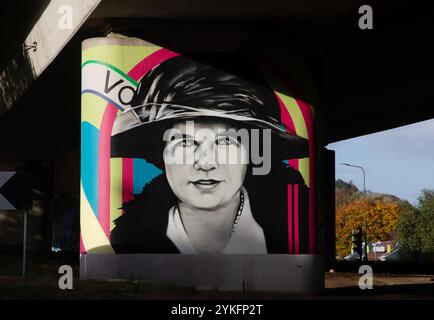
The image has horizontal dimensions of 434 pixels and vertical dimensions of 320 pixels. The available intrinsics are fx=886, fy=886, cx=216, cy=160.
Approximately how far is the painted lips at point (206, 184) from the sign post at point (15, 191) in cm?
426

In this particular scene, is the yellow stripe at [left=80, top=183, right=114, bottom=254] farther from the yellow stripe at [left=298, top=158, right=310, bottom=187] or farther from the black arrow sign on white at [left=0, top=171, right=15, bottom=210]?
the yellow stripe at [left=298, top=158, right=310, bottom=187]

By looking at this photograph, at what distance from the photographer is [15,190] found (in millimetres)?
18422

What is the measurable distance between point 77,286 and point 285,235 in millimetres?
5699

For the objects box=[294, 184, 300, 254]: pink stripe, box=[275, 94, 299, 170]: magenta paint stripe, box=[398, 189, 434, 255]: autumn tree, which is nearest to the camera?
box=[294, 184, 300, 254]: pink stripe

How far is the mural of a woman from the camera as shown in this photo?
20891mm

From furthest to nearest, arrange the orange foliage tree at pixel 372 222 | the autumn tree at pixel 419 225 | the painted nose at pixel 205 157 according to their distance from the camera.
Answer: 1. the orange foliage tree at pixel 372 222
2. the autumn tree at pixel 419 225
3. the painted nose at pixel 205 157

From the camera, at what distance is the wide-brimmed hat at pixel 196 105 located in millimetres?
20938

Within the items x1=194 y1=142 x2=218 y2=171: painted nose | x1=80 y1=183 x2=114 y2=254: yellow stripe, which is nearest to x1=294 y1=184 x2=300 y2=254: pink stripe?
→ x1=194 y1=142 x2=218 y2=171: painted nose

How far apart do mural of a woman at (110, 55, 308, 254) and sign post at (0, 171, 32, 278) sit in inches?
113

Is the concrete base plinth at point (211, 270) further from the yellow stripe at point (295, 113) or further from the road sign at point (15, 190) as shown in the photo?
the yellow stripe at point (295, 113)

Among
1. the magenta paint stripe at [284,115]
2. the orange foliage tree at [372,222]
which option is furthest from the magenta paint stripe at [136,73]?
the orange foliage tree at [372,222]

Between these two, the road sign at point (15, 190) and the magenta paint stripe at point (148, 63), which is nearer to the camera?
the road sign at point (15, 190)
